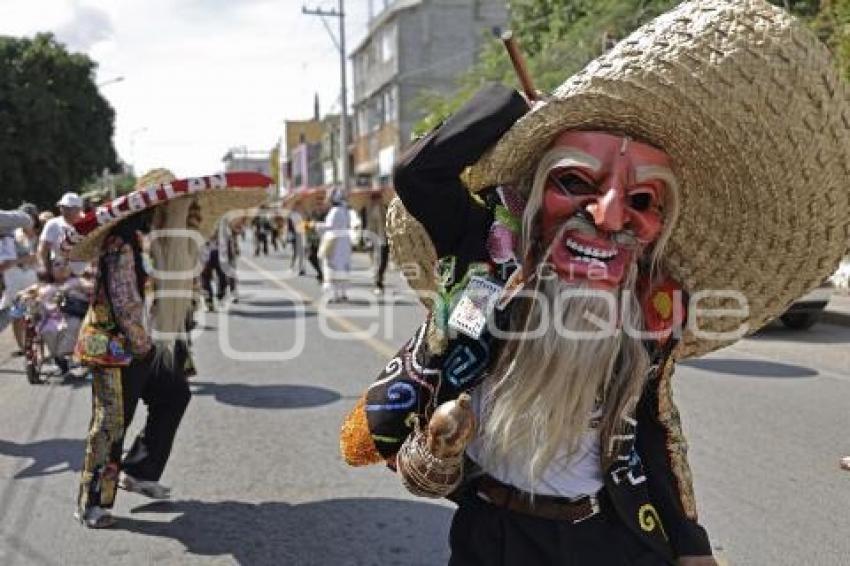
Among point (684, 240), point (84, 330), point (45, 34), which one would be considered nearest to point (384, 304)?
point (84, 330)

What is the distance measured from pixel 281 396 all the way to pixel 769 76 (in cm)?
639

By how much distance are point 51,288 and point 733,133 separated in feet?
27.5

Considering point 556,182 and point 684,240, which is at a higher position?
point 556,182

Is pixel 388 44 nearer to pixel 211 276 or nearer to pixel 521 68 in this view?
pixel 211 276

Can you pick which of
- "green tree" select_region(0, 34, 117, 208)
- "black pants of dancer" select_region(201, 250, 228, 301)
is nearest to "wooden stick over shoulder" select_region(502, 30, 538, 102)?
"black pants of dancer" select_region(201, 250, 228, 301)

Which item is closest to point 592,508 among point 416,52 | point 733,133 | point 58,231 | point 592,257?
point 592,257

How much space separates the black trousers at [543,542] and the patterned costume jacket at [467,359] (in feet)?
0.15

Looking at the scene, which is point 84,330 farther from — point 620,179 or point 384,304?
point 384,304

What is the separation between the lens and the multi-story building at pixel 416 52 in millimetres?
42969

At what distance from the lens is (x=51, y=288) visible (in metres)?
9.14

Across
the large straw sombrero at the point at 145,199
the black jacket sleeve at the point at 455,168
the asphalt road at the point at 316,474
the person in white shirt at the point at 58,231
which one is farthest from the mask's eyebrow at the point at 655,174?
the person in white shirt at the point at 58,231

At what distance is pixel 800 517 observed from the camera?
4.59 m

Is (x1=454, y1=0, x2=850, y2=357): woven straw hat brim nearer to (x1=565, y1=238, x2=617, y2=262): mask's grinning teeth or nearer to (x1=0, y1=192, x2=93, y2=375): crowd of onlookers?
(x1=565, y1=238, x2=617, y2=262): mask's grinning teeth

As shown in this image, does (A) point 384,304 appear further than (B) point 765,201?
Yes
